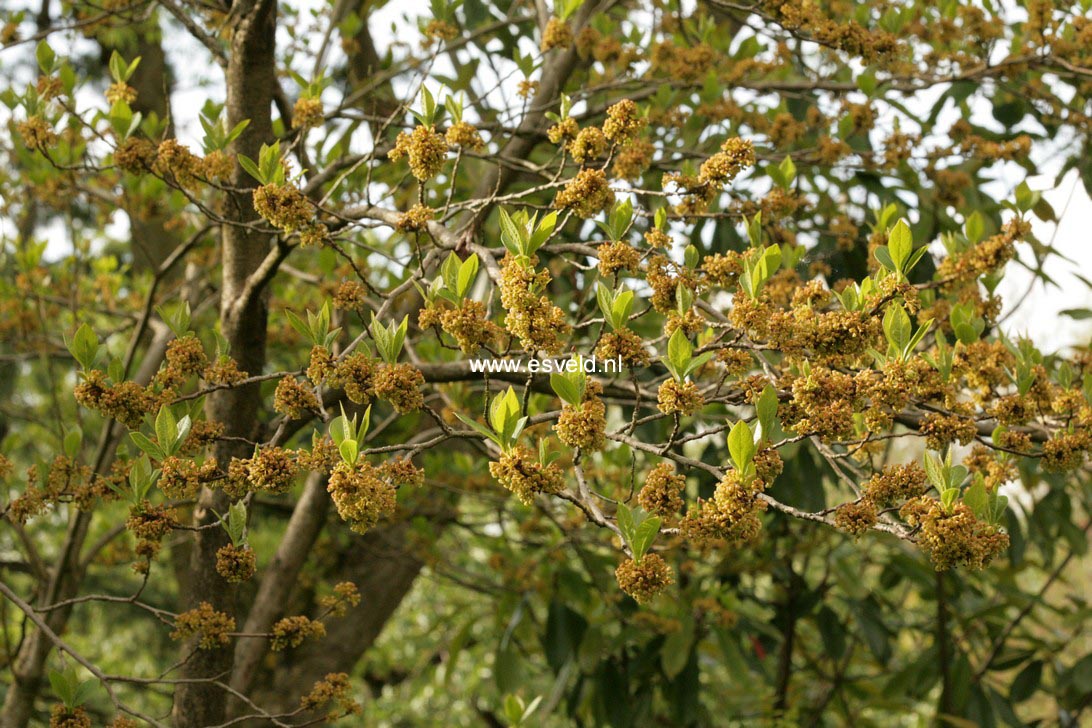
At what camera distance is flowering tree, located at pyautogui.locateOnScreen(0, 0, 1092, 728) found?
1.62 metres

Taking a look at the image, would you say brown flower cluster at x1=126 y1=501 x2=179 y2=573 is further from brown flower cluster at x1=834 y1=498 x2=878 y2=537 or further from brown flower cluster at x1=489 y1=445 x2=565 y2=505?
brown flower cluster at x1=834 y1=498 x2=878 y2=537

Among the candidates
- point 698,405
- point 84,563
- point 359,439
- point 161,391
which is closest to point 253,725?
point 84,563

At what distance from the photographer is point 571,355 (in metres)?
1.75

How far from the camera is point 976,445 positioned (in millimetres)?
2182

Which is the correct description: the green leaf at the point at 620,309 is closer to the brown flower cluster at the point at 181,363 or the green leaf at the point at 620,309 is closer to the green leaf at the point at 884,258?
the green leaf at the point at 884,258

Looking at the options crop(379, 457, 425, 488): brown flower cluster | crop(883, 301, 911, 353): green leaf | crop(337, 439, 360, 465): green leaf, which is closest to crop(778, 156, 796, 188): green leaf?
crop(883, 301, 911, 353): green leaf

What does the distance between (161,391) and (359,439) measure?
53cm

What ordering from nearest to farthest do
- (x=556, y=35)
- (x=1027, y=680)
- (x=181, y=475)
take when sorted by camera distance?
(x=181, y=475), (x=556, y=35), (x=1027, y=680)

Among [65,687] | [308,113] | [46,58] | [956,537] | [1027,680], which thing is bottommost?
[956,537]

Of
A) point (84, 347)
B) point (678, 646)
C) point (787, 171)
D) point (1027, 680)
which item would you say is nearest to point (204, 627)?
point (84, 347)

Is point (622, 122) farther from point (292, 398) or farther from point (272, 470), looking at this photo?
point (272, 470)

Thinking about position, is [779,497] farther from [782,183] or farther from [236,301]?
[236,301]

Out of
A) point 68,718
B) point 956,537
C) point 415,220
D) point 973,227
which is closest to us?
point 956,537

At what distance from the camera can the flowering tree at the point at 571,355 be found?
5.32ft
